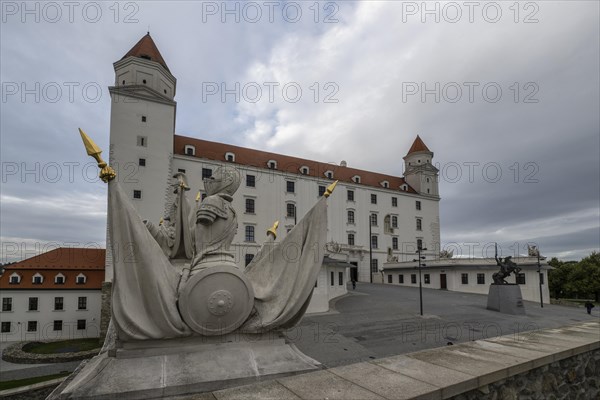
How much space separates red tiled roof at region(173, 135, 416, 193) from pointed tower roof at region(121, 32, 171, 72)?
8.14 m

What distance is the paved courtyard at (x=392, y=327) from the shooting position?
36.2 feet

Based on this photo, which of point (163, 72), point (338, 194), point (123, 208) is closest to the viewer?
point (123, 208)

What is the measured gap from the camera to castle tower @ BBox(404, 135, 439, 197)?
162 ft

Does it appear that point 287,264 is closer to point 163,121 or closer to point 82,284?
point 163,121

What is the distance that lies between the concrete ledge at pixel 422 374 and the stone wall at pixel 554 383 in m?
0.11

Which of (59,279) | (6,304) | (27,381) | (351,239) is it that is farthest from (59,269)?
(351,239)

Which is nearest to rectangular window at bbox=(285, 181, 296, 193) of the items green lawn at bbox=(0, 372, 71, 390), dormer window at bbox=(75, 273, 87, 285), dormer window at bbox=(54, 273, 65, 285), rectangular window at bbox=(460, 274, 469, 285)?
rectangular window at bbox=(460, 274, 469, 285)

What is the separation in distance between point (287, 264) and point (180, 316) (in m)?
1.39

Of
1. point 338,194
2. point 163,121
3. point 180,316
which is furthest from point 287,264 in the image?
point 338,194

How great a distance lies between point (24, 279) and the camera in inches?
1182

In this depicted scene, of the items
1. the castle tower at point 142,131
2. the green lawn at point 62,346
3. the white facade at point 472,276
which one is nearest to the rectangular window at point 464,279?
the white facade at point 472,276

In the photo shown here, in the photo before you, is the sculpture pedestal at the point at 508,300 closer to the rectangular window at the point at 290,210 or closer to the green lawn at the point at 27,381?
the rectangular window at the point at 290,210

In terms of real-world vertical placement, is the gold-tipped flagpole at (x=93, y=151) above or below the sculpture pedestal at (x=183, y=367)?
above

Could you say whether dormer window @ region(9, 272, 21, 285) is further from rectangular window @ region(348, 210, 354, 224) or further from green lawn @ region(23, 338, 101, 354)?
rectangular window @ region(348, 210, 354, 224)
